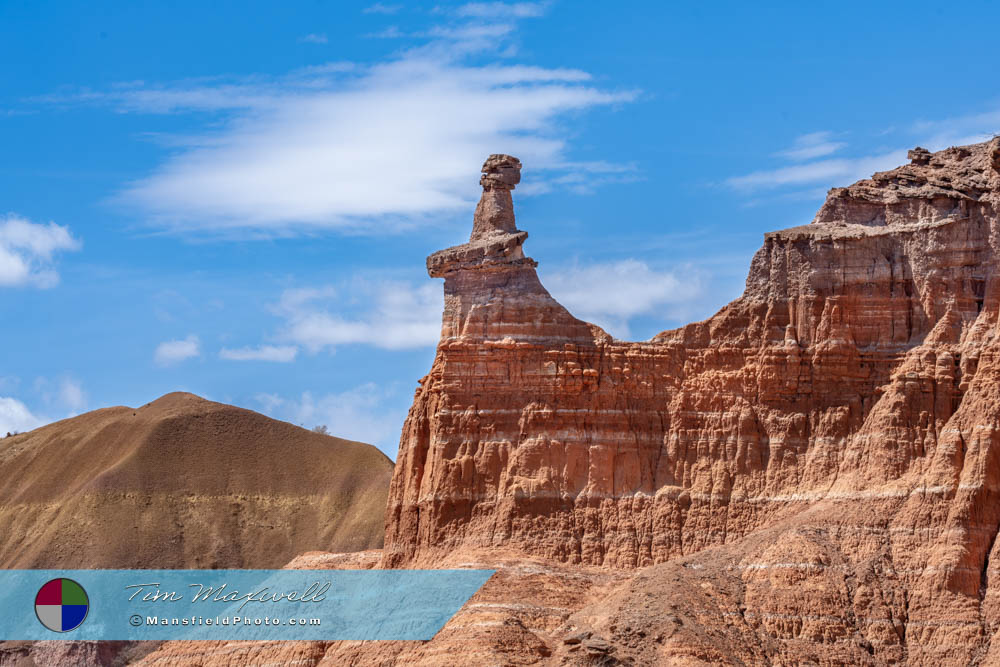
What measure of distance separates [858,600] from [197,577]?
5414 cm

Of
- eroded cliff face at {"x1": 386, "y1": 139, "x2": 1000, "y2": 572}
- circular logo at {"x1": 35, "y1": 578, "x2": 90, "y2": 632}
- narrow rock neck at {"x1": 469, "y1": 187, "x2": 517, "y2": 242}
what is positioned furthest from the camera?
circular logo at {"x1": 35, "y1": 578, "x2": 90, "y2": 632}

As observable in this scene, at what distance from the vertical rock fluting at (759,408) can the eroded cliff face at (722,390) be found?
0.08 m

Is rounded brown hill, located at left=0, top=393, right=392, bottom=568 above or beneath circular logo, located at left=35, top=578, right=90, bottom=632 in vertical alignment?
above

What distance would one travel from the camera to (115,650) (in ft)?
341

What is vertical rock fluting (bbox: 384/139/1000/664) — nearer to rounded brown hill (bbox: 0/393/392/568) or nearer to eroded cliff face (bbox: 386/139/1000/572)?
eroded cliff face (bbox: 386/139/1000/572)

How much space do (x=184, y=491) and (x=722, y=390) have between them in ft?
179

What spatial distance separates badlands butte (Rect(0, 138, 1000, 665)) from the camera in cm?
6462

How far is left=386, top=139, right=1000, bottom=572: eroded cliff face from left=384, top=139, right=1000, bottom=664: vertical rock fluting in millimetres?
82

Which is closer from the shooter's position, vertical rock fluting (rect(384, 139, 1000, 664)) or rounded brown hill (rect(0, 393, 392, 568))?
vertical rock fluting (rect(384, 139, 1000, 664))

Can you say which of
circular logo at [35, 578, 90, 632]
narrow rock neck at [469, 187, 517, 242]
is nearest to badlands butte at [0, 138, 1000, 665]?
narrow rock neck at [469, 187, 517, 242]

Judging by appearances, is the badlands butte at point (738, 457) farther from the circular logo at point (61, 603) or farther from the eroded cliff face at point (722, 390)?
the circular logo at point (61, 603)

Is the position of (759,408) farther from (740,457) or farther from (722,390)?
(740,457)

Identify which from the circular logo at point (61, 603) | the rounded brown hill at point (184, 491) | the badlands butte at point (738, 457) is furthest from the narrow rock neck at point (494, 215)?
the rounded brown hill at point (184, 491)

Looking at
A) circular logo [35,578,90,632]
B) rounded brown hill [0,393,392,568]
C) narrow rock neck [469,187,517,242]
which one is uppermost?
narrow rock neck [469,187,517,242]
